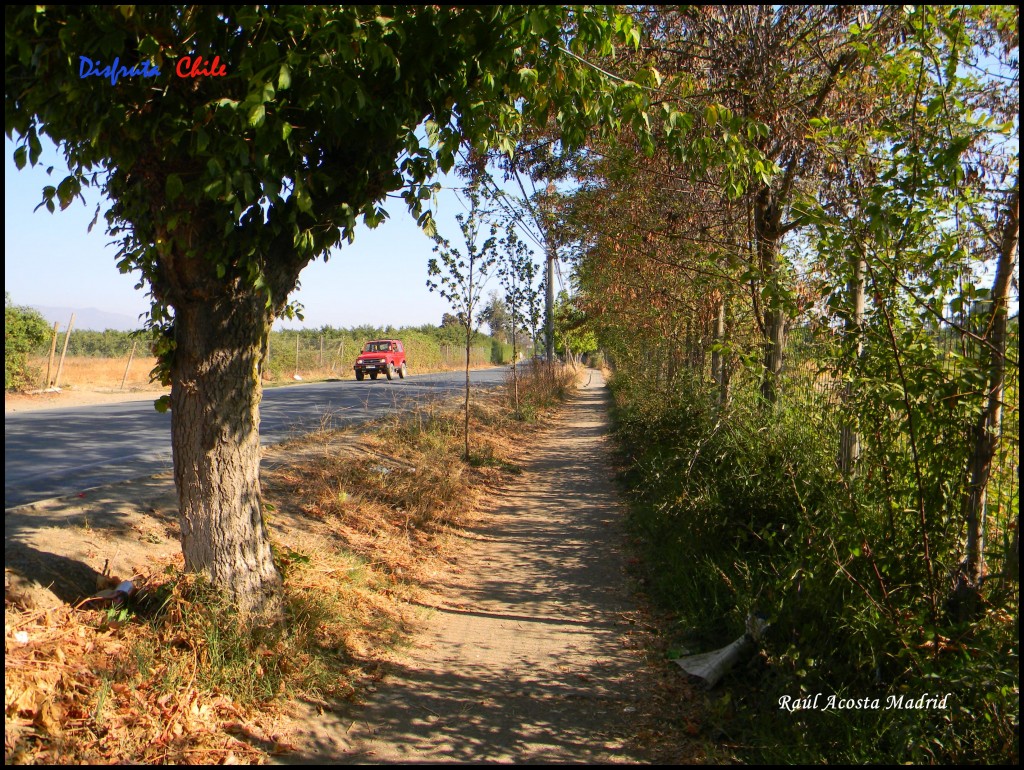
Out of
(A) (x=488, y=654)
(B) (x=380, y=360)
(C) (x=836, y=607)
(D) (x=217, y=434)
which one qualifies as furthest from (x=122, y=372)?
(C) (x=836, y=607)

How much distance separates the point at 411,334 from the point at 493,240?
1741 inches

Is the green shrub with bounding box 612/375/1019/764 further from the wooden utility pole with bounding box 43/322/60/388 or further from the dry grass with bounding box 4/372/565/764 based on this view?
the wooden utility pole with bounding box 43/322/60/388

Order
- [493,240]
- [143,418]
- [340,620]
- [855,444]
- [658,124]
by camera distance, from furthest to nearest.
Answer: [143,418] < [493,240] < [658,124] < [855,444] < [340,620]

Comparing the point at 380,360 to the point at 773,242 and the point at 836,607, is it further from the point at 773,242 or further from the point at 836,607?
the point at 836,607

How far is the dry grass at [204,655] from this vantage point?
10.6ft

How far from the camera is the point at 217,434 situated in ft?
14.1

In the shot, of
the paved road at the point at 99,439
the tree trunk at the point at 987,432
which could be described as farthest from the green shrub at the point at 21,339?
the tree trunk at the point at 987,432

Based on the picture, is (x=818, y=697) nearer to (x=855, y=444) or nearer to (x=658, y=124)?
(x=855, y=444)

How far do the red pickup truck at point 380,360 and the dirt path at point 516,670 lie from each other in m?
25.7

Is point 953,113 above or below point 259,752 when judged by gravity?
above

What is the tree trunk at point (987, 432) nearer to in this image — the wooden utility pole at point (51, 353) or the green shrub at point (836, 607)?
the green shrub at point (836, 607)

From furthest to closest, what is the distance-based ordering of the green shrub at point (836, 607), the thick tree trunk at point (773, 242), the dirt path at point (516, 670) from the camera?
1. the thick tree trunk at point (773, 242)
2. the dirt path at point (516, 670)
3. the green shrub at point (836, 607)

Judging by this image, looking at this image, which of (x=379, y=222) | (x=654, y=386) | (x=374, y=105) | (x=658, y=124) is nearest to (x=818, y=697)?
(x=379, y=222)

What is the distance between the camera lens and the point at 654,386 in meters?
14.5
